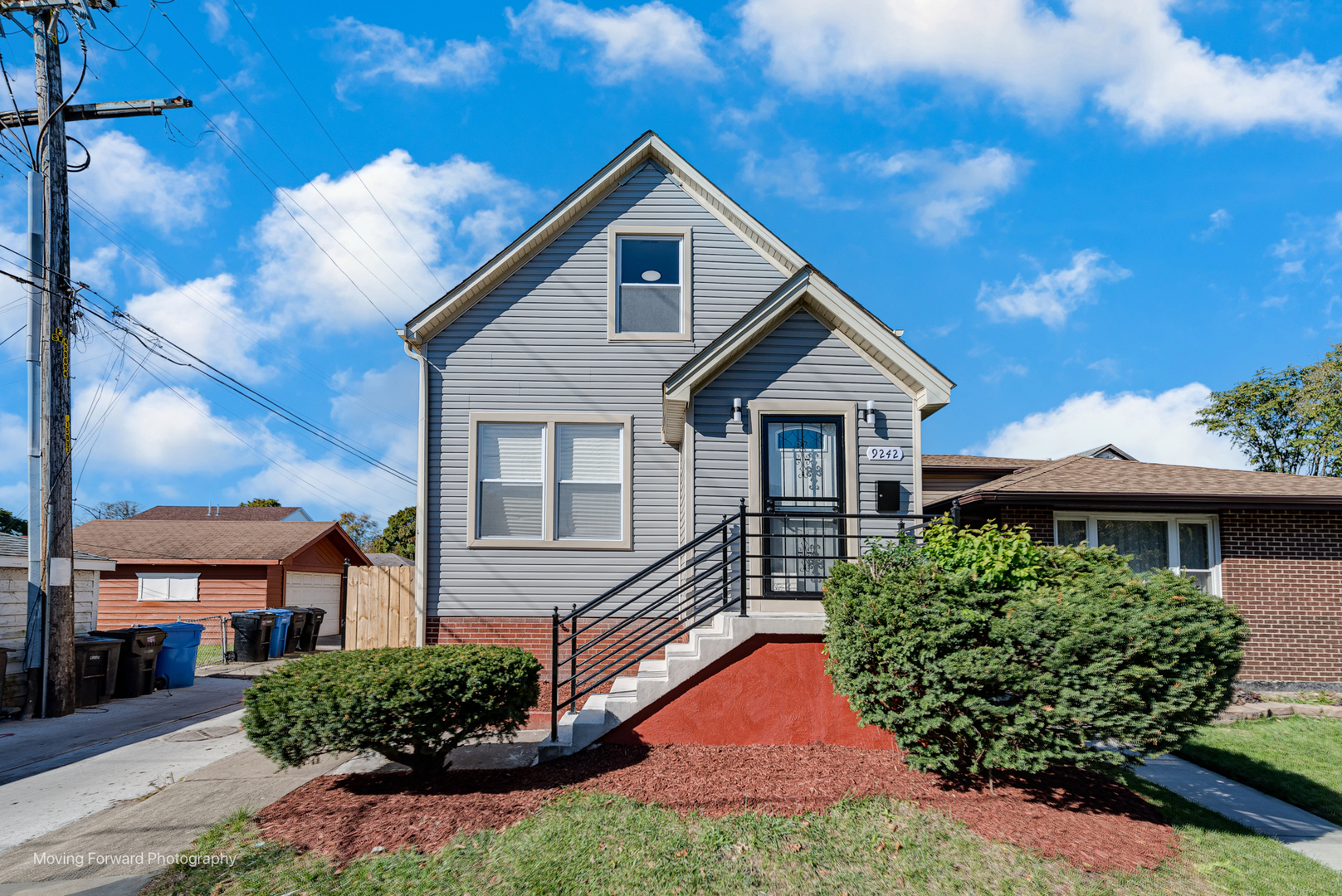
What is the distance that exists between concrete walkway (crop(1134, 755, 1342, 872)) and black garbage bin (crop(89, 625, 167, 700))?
562 inches

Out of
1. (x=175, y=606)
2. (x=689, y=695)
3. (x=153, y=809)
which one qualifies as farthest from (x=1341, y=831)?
(x=175, y=606)

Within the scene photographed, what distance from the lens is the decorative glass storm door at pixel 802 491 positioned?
9.15 metres

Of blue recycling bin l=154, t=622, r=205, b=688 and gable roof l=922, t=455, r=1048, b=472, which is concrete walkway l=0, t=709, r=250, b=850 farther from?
gable roof l=922, t=455, r=1048, b=472

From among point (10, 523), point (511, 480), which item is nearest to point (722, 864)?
point (511, 480)

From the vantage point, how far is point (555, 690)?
7008 mm

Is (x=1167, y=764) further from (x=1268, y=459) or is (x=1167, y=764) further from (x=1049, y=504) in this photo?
(x=1268, y=459)

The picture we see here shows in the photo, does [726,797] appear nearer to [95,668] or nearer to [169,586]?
[95,668]

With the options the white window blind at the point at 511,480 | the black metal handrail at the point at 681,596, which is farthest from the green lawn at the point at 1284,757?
the white window blind at the point at 511,480

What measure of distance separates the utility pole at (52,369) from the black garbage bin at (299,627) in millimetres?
10289

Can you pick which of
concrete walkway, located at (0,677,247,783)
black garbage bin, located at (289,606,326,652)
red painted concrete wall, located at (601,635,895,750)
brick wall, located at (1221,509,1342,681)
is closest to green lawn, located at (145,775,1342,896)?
red painted concrete wall, located at (601,635,895,750)

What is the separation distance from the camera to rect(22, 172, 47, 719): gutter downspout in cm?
1089

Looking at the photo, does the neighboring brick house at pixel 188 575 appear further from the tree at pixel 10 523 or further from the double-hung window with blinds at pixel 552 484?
the tree at pixel 10 523

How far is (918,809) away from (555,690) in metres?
3.12

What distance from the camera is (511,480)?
10500 mm
